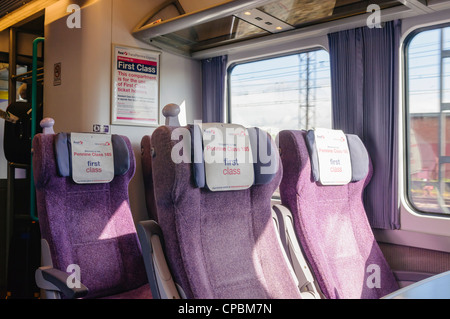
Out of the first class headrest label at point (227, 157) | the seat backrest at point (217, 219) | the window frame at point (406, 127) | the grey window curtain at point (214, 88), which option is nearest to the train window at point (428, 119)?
the window frame at point (406, 127)

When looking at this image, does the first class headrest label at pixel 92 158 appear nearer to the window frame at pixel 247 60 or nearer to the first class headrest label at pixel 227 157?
the first class headrest label at pixel 227 157

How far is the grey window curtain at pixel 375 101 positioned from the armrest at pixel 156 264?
6.05ft

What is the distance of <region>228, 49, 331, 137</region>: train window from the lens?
3.42m

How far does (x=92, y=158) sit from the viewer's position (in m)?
2.51

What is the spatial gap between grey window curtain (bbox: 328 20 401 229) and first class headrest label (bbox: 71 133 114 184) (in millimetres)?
1729

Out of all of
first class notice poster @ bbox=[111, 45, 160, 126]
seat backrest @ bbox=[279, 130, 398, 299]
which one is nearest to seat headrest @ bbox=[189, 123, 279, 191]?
seat backrest @ bbox=[279, 130, 398, 299]

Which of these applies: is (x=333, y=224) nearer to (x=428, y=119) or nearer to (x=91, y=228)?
(x=428, y=119)

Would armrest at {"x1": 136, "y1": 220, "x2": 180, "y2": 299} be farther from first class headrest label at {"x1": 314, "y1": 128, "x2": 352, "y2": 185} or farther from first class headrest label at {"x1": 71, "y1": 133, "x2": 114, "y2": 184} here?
first class headrest label at {"x1": 314, "y1": 128, "x2": 352, "y2": 185}

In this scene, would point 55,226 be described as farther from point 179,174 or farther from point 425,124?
point 425,124

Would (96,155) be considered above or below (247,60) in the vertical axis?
below

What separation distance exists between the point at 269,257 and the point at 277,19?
74.4 inches

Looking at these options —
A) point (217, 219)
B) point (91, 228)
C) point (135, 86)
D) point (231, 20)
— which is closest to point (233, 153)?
point (217, 219)

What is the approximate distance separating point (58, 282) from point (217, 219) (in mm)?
920

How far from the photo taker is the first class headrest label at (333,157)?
2.51 metres
